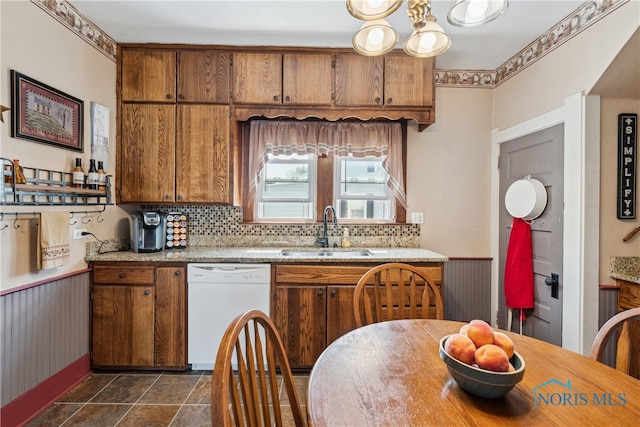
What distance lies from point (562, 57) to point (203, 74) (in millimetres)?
2707

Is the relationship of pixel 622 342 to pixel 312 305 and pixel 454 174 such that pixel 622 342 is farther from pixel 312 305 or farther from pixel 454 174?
pixel 454 174

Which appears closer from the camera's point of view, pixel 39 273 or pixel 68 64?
pixel 39 273

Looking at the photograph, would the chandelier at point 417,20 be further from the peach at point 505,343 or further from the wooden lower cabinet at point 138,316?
the wooden lower cabinet at point 138,316

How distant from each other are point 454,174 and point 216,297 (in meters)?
2.40

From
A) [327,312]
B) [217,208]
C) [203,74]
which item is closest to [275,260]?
[327,312]

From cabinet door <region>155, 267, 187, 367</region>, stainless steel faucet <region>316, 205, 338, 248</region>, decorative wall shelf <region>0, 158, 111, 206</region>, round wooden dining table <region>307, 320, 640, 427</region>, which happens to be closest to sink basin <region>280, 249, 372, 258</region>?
stainless steel faucet <region>316, 205, 338, 248</region>

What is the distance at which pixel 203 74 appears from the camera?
96.2 inches

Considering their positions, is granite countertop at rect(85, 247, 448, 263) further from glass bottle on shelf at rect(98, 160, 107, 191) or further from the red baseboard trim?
the red baseboard trim

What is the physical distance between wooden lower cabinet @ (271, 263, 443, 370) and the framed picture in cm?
167

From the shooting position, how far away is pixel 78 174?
2.03 metres

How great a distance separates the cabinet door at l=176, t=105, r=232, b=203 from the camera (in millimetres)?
2459

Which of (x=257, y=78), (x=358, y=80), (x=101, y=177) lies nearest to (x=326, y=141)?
(x=358, y=80)

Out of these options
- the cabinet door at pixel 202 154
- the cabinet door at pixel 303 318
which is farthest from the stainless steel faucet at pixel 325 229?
the cabinet door at pixel 202 154

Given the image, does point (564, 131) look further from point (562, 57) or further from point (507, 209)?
point (507, 209)
